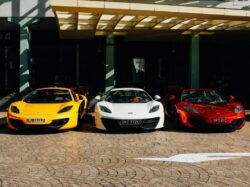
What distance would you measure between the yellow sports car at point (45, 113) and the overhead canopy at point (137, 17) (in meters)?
2.93

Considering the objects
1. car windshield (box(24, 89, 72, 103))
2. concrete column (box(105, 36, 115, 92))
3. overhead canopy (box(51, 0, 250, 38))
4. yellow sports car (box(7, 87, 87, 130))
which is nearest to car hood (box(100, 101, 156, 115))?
yellow sports car (box(7, 87, 87, 130))

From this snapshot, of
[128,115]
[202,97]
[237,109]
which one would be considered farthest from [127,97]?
[237,109]

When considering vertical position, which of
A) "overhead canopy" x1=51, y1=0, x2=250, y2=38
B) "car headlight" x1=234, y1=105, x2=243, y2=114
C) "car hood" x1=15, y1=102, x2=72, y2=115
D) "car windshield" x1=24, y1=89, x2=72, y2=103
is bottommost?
"car headlight" x1=234, y1=105, x2=243, y2=114

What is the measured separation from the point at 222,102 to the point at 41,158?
594 centimetres

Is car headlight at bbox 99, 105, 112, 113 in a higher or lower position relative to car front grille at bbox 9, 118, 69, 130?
higher

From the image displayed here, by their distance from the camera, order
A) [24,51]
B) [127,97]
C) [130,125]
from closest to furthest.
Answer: [130,125] < [127,97] < [24,51]

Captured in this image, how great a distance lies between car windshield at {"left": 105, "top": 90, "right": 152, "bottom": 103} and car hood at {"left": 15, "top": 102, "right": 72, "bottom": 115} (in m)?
1.31

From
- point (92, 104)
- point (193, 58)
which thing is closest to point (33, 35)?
point (92, 104)

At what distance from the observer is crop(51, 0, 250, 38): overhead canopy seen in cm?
1140

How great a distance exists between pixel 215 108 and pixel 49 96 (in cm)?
479

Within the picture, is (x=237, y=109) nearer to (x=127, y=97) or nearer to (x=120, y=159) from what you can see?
(x=127, y=97)

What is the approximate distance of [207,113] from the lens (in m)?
9.22

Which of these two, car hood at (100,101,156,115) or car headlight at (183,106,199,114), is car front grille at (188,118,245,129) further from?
car hood at (100,101,156,115)

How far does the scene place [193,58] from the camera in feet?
59.7
